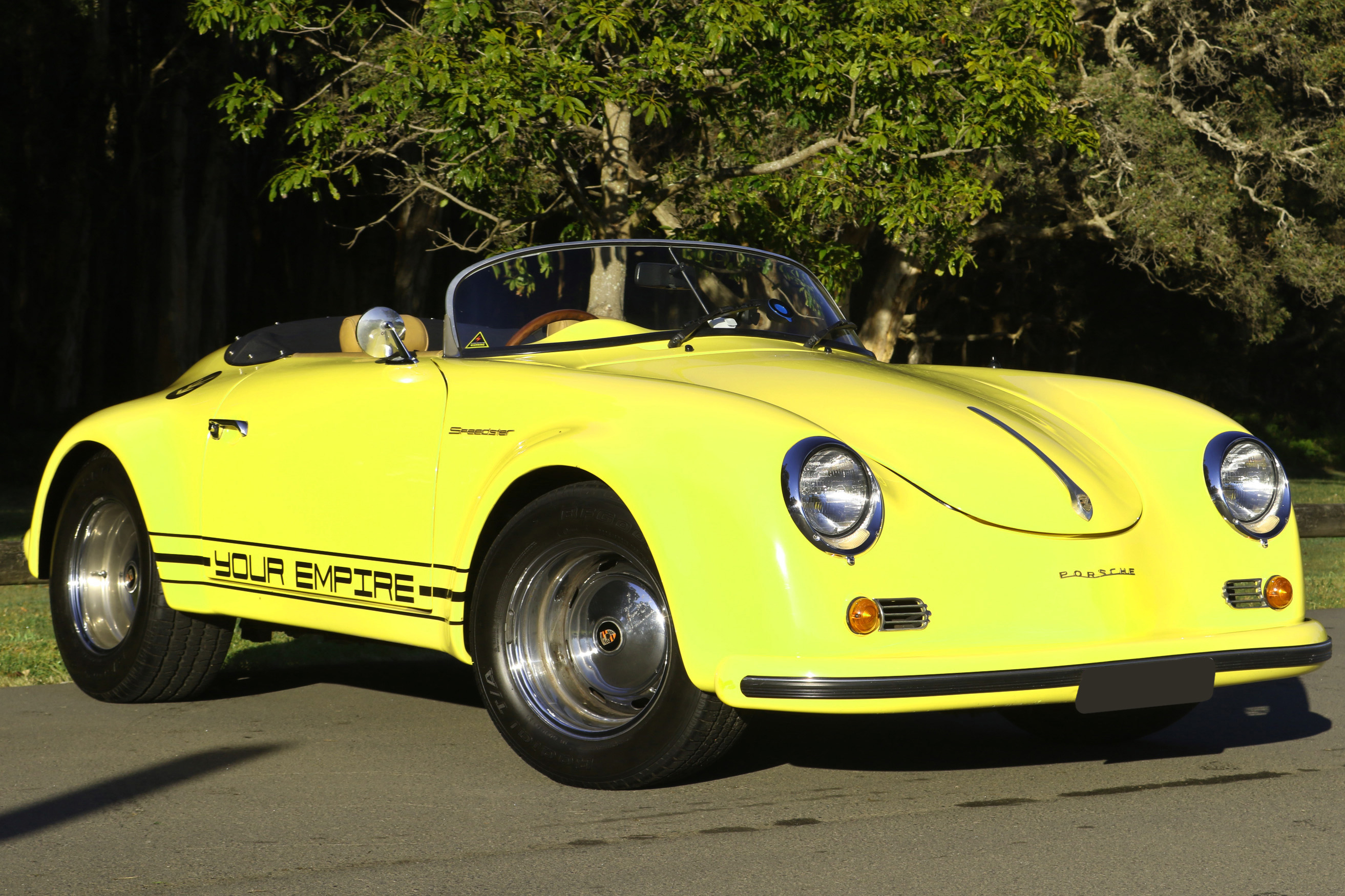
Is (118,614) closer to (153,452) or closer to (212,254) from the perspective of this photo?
(153,452)

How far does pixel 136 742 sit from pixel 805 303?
273cm

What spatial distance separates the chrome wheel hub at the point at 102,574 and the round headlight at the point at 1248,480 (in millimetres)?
3932

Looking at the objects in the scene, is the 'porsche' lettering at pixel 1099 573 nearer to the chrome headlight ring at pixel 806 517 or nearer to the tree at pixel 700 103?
the chrome headlight ring at pixel 806 517

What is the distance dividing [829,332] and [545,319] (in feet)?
3.32

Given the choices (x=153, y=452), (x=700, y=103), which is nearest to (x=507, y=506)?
(x=153, y=452)

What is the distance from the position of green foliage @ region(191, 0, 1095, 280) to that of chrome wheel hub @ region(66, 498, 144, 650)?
5.76 meters

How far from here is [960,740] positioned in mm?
4945

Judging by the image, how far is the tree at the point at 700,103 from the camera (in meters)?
11.4

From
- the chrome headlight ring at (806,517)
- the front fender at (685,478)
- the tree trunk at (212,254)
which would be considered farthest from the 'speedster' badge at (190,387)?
the tree trunk at (212,254)

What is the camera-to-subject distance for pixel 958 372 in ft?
16.6

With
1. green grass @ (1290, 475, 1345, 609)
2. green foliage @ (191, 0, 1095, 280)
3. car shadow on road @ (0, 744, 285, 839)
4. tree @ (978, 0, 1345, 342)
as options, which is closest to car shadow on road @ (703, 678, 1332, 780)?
green grass @ (1290, 475, 1345, 609)

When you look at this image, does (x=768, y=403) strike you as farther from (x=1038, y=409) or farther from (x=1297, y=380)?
(x=1297, y=380)

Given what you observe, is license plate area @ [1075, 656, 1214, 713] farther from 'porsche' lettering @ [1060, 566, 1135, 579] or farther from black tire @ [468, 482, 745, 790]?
black tire @ [468, 482, 745, 790]

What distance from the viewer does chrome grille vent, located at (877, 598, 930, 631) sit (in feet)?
12.1
